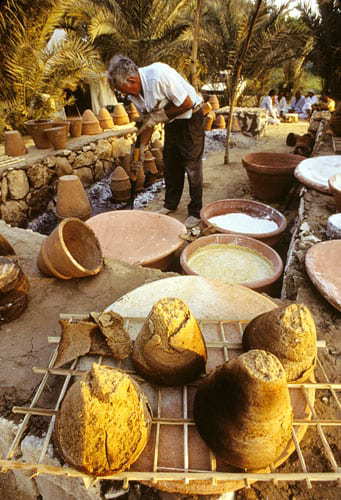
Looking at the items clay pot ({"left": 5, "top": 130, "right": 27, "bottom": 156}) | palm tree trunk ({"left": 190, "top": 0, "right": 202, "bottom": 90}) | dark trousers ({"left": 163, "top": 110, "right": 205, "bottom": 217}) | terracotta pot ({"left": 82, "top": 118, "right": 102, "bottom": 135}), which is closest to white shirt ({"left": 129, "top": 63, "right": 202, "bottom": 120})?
dark trousers ({"left": 163, "top": 110, "right": 205, "bottom": 217})

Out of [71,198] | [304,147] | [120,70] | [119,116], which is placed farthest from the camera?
[119,116]

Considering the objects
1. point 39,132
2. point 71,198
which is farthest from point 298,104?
point 71,198

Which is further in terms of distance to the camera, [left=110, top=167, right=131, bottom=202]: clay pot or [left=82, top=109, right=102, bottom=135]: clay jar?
[left=82, top=109, right=102, bottom=135]: clay jar

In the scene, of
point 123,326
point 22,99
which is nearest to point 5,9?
point 22,99

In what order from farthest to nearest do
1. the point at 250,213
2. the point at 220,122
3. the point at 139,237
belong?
the point at 220,122
the point at 250,213
the point at 139,237

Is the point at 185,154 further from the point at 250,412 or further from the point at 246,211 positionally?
the point at 250,412

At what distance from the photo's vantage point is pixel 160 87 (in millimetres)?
3389

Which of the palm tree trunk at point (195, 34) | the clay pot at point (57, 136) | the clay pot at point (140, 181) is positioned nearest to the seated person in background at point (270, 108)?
the palm tree trunk at point (195, 34)

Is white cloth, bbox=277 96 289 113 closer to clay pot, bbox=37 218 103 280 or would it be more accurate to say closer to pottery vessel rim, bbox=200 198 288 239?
pottery vessel rim, bbox=200 198 288 239

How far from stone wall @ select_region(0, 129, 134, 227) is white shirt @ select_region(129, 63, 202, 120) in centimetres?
257

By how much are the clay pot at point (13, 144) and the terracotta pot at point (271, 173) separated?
3.68 meters

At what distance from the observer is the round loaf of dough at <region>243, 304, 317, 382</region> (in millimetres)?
1032

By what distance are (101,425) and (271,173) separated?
425 cm

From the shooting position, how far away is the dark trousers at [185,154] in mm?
3852
